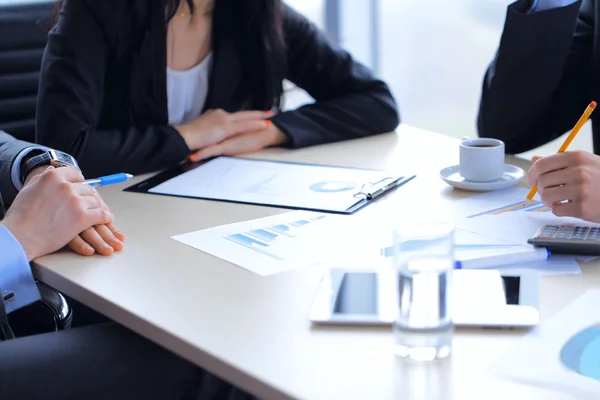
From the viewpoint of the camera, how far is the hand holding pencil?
1.15m

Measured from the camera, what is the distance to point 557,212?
1.19m

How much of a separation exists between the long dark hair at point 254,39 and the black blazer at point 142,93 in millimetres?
39

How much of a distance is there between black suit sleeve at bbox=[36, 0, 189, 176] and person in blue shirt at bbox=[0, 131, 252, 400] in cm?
31

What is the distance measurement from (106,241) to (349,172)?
0.53 meters

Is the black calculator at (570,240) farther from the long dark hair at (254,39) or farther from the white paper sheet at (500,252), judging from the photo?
the long dark hair at (254,39)

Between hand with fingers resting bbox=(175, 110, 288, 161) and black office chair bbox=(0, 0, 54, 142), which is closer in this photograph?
hand with fingers resting bbox=(175, 110, 288, 161)

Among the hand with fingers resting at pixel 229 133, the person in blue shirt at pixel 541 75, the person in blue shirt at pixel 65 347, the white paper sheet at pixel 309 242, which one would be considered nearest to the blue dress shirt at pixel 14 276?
the person in blue shirt at pixel 65 347

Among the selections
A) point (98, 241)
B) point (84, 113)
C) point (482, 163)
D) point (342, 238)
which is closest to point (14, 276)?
point (98, 241)

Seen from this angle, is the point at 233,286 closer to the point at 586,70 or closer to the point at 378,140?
the point at 378,140

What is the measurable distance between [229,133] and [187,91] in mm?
199

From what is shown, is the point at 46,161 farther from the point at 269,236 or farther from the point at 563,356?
the point at 563,356

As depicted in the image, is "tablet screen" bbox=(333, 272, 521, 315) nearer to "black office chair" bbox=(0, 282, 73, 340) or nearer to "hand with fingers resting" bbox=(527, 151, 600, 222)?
"hand with fingers resting" bbox=(527, 151, 600, 222)

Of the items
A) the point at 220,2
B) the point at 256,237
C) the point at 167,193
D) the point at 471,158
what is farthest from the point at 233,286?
the point at 220,2

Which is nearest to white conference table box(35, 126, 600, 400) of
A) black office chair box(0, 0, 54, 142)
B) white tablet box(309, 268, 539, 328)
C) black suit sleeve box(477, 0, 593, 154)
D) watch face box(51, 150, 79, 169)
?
white tablet box(309, 268, 539, 328)
